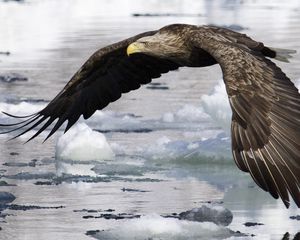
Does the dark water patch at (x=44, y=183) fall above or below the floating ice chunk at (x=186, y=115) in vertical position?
above

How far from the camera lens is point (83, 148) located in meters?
11.2

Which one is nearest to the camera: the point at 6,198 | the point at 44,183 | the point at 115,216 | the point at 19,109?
the point at 115,216

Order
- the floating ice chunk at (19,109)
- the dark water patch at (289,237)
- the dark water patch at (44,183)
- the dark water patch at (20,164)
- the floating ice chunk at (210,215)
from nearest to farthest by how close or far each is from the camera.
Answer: the dark water patch at (289,237) → the floating ice chunk at (210,215) → the dark water patch at (44,183) → the dark water patch at (20,164) → the floating ice chunk at (19,109)

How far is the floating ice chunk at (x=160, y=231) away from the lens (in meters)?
8.69

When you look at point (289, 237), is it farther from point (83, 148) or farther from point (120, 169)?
point (83, 148)

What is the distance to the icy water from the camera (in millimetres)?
8922

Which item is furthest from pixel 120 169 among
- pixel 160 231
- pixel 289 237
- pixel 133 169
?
pixel 289 237

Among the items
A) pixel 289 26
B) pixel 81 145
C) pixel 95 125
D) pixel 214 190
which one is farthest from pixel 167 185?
pixel 289 26

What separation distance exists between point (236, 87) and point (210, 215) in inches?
82.7

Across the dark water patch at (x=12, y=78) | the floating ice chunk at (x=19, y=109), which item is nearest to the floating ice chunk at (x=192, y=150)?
the floating ice chunk at (x=19, y=109)

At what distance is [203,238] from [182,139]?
11.2 feet

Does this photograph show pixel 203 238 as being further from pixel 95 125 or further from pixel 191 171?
pixel 95 125

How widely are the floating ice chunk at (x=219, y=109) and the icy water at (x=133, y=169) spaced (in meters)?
0.01

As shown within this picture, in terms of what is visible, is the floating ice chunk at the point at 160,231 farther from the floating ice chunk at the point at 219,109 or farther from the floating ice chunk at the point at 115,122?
the floating ice chunk at the point at 115,122
